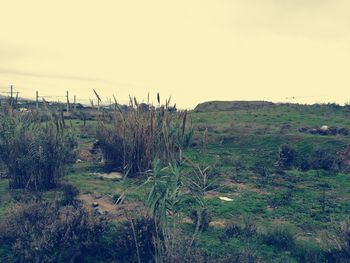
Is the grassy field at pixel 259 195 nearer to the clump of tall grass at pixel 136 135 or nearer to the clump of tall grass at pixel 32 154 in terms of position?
the clump of tall grass at pixel 32 154

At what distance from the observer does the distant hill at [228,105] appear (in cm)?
4188

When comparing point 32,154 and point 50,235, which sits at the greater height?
point 32,154

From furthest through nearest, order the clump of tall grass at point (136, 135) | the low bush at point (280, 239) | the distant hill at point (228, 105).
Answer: the distant hill at point (228, 105) < the clump of tall grass at point (136, 135) < the low bush at point (280, 239)

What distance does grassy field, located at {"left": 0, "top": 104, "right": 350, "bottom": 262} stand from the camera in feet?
23.9

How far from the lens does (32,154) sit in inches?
398

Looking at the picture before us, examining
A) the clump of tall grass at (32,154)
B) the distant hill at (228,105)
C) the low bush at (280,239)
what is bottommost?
the low bush at (280,239)

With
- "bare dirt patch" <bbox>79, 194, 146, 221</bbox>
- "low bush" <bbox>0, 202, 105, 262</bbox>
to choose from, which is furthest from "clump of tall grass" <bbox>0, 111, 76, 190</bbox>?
"low bush" <bbox>0, 202, 105, 262</bbox>

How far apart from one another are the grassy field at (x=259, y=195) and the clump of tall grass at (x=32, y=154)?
566 mm

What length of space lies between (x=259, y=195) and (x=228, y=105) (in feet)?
110

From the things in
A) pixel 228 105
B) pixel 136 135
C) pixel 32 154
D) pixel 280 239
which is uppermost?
pixel 228 105

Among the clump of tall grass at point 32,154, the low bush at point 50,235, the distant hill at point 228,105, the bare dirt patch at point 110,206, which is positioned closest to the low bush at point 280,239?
the bare dirt patch at point 110,206

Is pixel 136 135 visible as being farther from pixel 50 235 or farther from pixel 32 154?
pixel 50 235

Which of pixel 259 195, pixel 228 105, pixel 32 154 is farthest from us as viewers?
pixel 228 105

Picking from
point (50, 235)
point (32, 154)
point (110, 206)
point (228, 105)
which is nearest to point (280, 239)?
point (110, 206)
